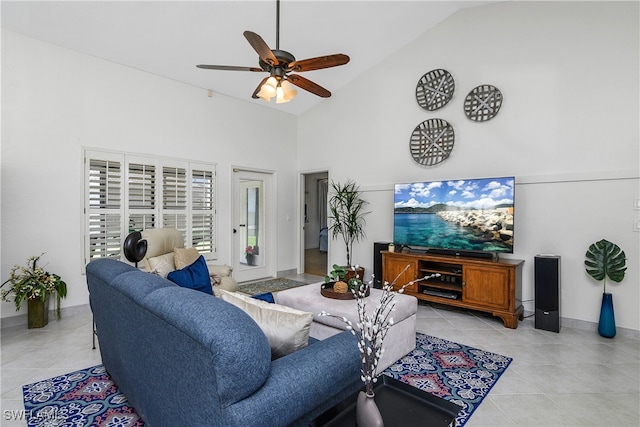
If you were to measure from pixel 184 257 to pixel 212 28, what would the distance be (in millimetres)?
2713

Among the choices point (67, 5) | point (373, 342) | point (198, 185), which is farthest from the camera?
point (198, 185)

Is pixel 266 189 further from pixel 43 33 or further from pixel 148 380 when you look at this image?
pixel 148 380

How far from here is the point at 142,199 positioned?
4410 millimetres

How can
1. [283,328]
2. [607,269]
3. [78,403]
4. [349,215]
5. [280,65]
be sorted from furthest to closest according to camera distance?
[349,215] < [607,269] < [280,65] < [78,403] < [283,328]

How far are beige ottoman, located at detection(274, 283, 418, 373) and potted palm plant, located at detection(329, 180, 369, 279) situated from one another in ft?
7.92

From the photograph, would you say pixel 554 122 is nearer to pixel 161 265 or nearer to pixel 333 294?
pixel 333 294

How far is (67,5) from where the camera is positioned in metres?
3.22

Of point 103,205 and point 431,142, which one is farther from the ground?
point 431,142

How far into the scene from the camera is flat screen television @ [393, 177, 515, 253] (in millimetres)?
3727

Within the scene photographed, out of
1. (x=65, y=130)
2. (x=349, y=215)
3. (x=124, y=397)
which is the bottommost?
(x=124, y=397)

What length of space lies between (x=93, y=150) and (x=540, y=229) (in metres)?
5.54

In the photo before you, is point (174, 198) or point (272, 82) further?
point (174, 198)

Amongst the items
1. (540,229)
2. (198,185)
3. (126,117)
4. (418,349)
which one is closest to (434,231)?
(540,229)

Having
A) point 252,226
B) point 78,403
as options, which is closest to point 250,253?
point 252,226
